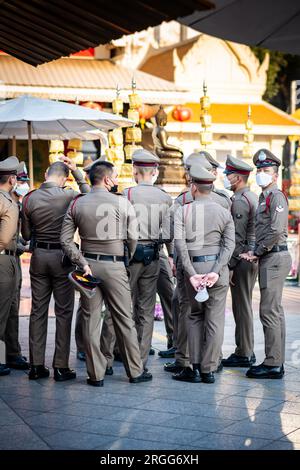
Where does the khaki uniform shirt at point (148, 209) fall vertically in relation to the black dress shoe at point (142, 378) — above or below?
above

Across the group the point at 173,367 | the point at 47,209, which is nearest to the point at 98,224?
the point at 47,209

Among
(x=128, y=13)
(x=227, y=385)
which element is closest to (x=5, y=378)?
(x=227, y=385)

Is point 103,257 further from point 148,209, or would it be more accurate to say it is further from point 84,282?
point 148,209

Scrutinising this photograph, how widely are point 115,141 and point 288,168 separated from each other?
64.5 feet

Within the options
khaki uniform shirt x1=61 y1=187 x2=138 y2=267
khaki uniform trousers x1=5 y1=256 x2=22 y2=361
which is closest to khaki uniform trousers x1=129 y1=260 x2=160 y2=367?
khaki uniform shirt x1=61 y1=187 x2=138 y2=267

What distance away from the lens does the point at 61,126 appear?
11367mm

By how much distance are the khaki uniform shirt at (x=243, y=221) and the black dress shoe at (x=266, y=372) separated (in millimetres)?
1133

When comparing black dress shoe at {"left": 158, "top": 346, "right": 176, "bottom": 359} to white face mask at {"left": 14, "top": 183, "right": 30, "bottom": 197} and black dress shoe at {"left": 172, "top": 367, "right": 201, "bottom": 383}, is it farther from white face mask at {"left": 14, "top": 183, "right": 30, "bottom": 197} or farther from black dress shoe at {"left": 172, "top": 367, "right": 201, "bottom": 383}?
white face mask at {"left": 14, "top": 183, "right": 30, "bottom": 197}

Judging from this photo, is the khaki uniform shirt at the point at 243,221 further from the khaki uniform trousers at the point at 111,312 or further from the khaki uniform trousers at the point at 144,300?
the khaki uniform trousers at the point at 111,312

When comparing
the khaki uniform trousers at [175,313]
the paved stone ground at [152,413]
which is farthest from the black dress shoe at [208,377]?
the khaki uniform trousers at [175,313]

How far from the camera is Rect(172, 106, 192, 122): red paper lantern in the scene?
27594mm

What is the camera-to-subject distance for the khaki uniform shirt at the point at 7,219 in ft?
26.1

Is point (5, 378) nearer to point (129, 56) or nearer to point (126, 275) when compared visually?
point (126, 275)

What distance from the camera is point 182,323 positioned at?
8.28 metres
